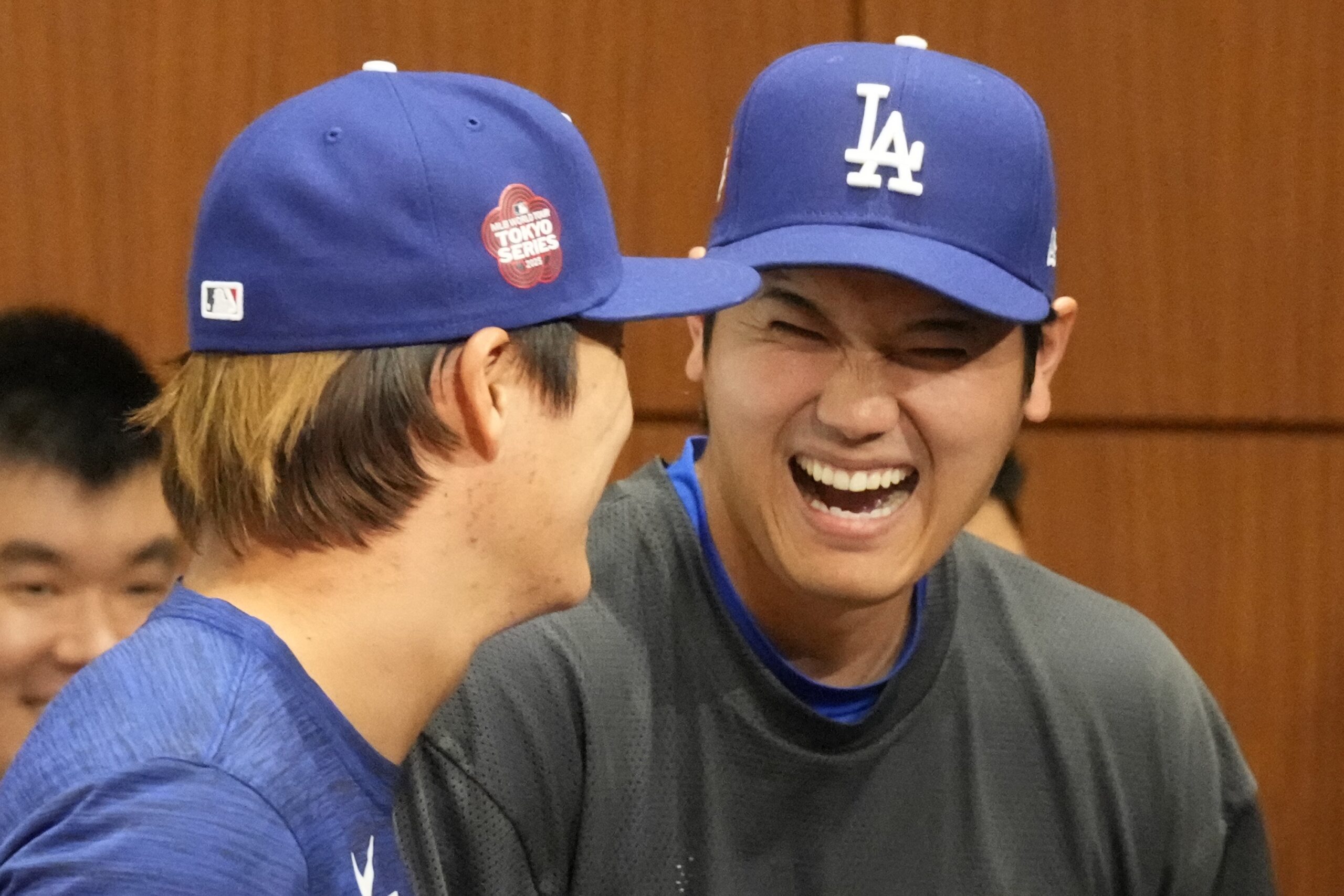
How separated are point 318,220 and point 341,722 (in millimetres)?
296

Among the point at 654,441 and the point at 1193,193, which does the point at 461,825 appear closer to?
the point at 654,441

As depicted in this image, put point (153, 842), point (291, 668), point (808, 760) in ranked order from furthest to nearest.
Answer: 1. point (808, 760)
2. point (291, 668)
3. point (153, 842)

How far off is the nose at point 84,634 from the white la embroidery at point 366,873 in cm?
65

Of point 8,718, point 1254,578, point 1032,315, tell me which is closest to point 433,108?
point 1032,315

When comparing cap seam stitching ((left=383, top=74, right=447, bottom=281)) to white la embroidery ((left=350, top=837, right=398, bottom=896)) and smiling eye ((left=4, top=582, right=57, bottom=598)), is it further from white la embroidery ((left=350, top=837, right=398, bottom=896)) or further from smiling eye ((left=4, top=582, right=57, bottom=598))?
smiling eye ((left=4, top=582, right=57, bottom=598))

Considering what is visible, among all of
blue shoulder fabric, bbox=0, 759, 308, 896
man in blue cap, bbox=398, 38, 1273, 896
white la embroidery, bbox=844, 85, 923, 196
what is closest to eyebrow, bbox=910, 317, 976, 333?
man in blue cap, bbox=398, 38, 1273, 896

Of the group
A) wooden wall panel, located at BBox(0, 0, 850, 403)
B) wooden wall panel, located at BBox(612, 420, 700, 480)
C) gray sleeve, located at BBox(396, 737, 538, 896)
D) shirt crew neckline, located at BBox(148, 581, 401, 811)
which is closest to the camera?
shirt crew neckline, located at BBox(148, 581, 401, 811)

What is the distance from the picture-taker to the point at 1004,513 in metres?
2.17

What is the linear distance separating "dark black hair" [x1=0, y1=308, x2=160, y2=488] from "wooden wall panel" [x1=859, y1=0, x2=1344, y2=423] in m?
1.24

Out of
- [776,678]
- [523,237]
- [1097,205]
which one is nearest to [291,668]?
[523,237]

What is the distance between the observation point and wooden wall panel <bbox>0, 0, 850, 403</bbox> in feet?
6.48

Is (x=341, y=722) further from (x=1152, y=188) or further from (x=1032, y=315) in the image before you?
(x=1152, y=188)

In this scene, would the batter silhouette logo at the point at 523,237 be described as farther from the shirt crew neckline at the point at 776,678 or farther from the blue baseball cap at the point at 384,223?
the shirt crew neckline at the point at 776,678

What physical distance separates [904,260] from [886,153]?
0.10 meters
